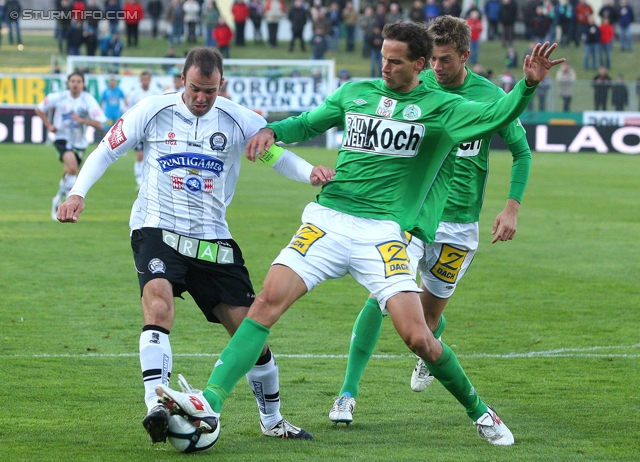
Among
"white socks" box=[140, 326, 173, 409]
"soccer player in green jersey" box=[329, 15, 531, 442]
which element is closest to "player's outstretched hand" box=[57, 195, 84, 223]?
"white socks" box=[140, 326, 173, 409]

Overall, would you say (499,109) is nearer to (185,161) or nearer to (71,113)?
(185,161)

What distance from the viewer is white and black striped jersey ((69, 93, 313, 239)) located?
5613 millimetres

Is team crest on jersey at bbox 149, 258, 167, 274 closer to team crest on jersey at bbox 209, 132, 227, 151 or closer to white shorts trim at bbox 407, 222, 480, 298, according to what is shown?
team crest on jersey at bbox 209, 132, 227, 151

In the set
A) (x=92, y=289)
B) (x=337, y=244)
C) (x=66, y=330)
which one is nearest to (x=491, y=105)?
(x=337, y=244)

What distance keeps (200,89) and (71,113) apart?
39.0 feet

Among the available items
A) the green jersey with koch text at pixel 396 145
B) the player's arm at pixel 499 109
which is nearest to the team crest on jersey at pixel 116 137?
the green jersey with koch text at pixel 396 145

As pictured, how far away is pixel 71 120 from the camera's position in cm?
1666

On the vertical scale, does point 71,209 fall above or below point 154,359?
above

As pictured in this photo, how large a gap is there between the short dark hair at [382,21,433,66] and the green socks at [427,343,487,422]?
1.55 m

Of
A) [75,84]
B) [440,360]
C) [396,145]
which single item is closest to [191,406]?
[440,360]

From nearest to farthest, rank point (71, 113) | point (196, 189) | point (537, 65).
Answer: point (537, 65) → point (196, 189) → point (71, 113)

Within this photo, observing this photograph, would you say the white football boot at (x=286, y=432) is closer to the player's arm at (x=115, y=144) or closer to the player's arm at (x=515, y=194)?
the player's arm at (x=115, y=144)

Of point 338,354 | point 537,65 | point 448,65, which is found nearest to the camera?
point 537,65

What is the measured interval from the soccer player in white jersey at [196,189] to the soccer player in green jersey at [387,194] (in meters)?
0.24
